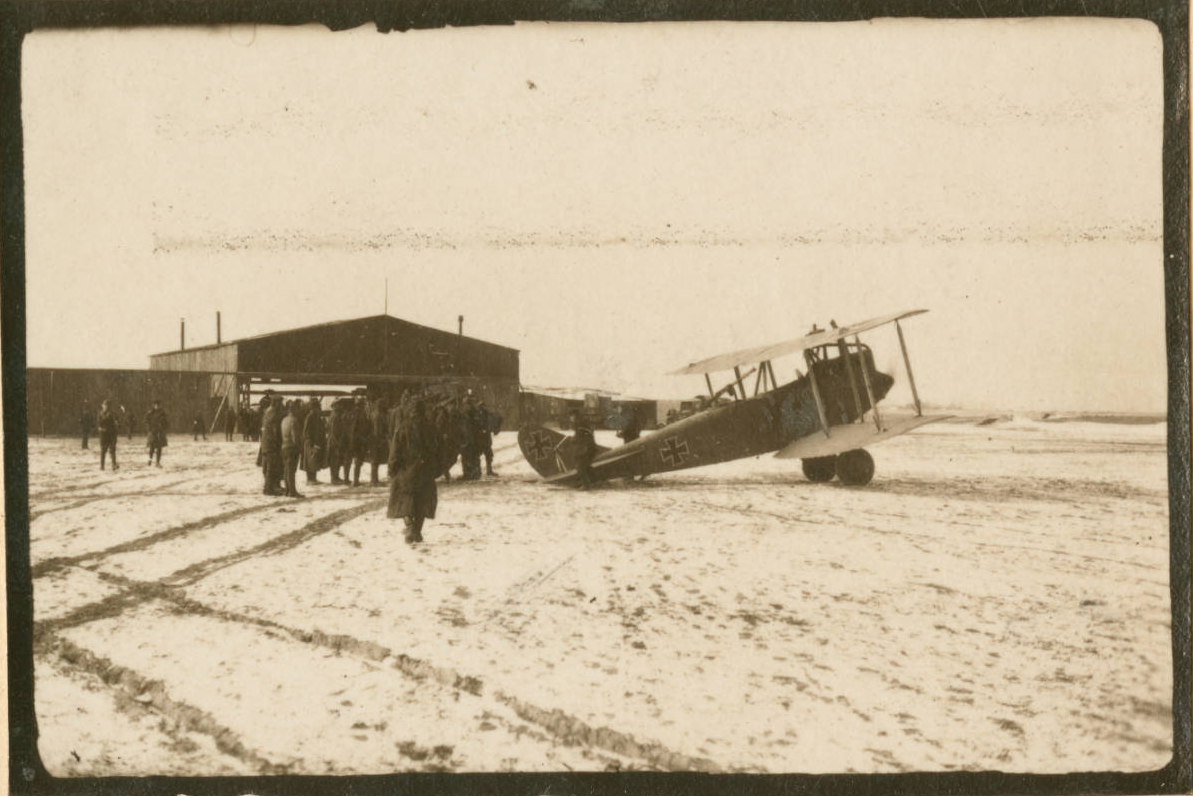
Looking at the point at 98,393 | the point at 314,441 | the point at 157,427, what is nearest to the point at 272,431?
the point at 314,441

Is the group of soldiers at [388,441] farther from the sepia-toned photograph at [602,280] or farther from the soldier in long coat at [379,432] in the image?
the sepia-toned photograph at [602,280]

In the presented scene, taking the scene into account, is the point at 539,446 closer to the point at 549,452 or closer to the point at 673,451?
the point at 549,452

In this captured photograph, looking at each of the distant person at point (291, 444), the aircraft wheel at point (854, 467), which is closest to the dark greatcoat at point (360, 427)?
the distant person at point (291, 444)

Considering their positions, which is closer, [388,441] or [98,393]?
[98,393]

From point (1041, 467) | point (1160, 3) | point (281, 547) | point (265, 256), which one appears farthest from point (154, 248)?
point (1160, 3)

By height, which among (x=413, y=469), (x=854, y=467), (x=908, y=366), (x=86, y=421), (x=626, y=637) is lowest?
(x=626, y=637)
